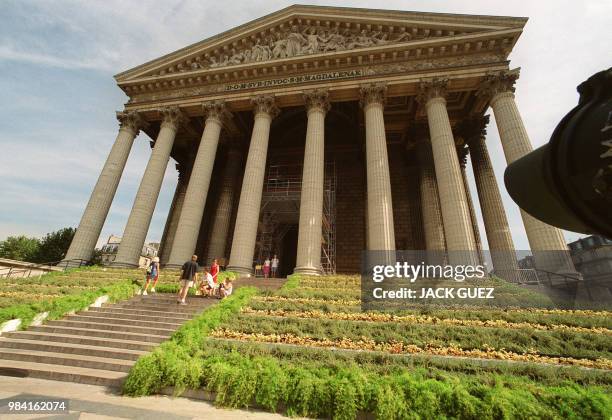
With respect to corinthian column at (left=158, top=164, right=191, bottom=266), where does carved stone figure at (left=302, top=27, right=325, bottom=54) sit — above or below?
above

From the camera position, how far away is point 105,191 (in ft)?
68.2

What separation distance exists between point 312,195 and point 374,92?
833 cm

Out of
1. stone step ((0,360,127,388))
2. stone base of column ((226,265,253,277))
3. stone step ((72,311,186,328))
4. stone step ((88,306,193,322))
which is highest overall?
→ stone base of column ((226,265,253,277))

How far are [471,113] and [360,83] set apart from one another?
905 centimetres

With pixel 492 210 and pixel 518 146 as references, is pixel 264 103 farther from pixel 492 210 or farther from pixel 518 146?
pixel 492 210

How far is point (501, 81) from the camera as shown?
1767 cm

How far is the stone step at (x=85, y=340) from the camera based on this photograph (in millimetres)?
7457

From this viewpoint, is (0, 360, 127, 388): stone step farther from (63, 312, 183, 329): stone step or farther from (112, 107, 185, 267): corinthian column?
(112, 107, 185, 267): corinthian column

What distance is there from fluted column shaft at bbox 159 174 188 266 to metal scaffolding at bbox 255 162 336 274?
7980mm

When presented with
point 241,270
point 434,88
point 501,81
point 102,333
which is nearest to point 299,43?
point 434,88

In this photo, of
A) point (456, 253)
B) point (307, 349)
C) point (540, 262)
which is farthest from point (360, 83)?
point (307, 349)

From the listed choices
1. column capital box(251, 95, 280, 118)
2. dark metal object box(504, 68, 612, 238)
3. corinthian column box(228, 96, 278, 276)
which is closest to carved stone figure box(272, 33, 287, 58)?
column capital box(251, 95, 280, 118)

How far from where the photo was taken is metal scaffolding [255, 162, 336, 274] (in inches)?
955

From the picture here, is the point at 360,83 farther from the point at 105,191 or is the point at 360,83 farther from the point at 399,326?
the point at 105,191
